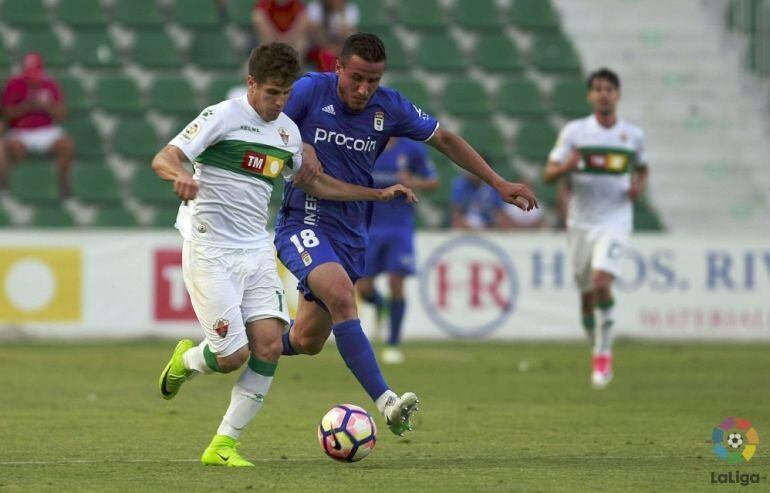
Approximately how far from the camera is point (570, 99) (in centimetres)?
2230

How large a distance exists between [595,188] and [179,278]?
19.8ft

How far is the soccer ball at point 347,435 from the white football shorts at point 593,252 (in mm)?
6317

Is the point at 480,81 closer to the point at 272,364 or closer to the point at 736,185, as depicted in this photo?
the point at 736,185

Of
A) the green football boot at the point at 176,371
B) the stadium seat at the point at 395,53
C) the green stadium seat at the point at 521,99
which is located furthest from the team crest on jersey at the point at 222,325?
the green stadium seat at the point at 521,99

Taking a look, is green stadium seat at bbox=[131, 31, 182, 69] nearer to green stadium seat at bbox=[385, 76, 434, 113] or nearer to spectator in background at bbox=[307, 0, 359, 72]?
spectator in background at bbox=[307, 0, 359, 72]

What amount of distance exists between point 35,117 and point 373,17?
18.9 feet

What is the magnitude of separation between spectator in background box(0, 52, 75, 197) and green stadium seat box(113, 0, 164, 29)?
248 cm

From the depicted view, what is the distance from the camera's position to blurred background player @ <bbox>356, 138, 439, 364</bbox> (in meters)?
15.6

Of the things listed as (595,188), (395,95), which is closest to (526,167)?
(595,188)

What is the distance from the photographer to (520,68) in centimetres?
2267

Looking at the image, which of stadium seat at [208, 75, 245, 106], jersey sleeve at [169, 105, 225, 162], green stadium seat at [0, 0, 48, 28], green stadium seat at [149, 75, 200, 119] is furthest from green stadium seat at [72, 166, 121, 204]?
jersey sleeve at [169, 105, 225, 162]

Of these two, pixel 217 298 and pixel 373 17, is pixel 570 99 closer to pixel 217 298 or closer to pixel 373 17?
pixel 373 17

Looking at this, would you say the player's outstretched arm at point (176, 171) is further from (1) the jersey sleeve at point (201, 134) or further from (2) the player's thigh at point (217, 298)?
(2) the player's thigh at point (217, 298)

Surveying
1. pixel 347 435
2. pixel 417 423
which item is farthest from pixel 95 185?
pixel 347 435
